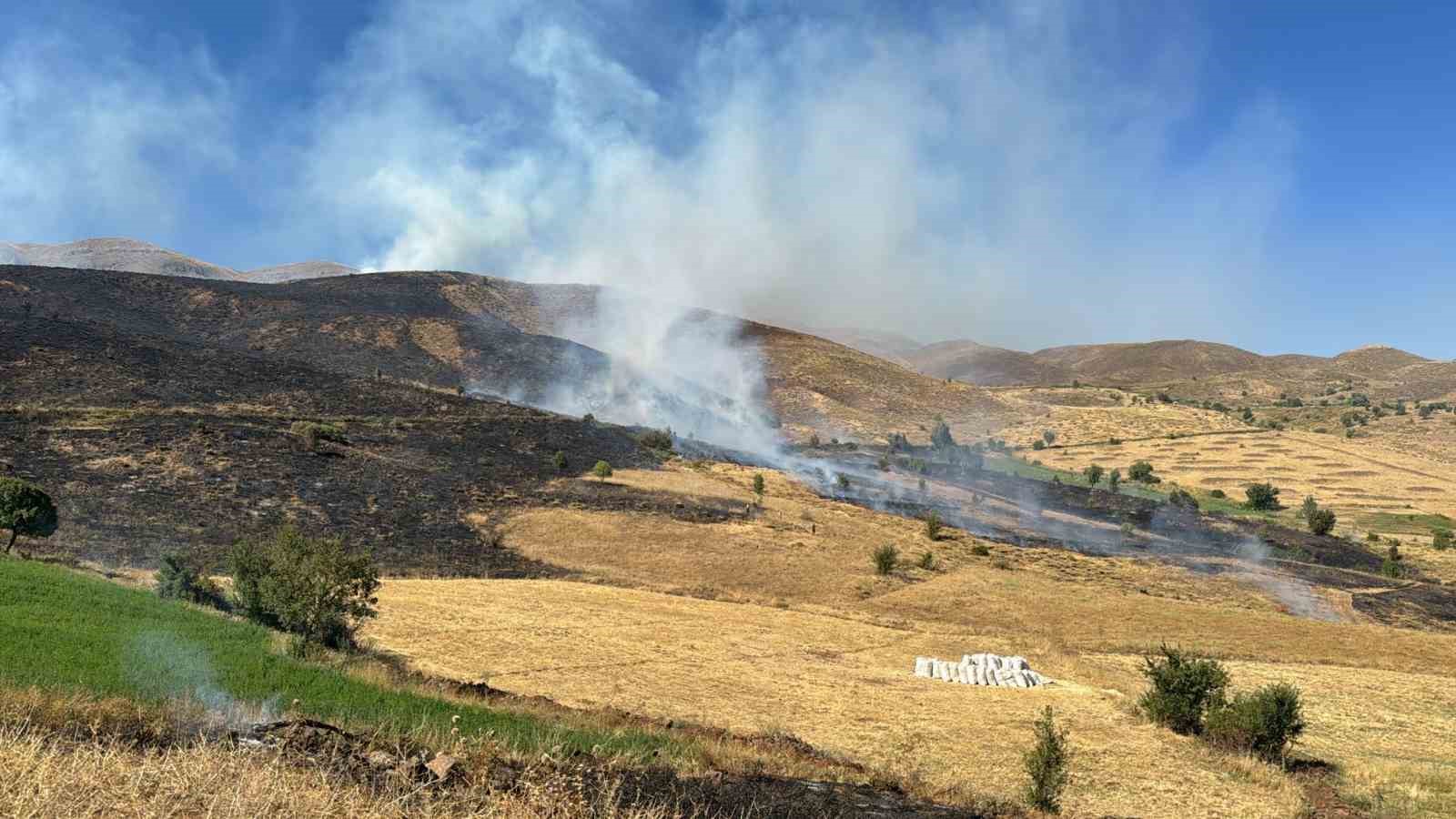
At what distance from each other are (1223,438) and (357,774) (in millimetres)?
132065

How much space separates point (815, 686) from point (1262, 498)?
80.1 m

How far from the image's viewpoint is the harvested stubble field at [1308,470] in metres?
86.3

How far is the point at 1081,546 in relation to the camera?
2432 inches

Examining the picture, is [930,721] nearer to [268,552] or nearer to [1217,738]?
[1217,738]

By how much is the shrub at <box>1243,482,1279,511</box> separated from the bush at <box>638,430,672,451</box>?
58.7m

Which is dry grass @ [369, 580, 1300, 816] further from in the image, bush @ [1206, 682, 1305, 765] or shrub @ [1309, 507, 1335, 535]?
shrub @ [1309, 507, 1335, 535]

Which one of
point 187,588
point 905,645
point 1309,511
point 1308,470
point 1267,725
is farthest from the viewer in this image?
point 1308,470

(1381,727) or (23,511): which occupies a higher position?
(23,511)

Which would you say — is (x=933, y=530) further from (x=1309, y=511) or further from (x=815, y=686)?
(x=1309, y=511)

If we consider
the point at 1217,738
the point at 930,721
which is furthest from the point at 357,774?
the point at 1217,738

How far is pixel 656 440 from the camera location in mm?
82562

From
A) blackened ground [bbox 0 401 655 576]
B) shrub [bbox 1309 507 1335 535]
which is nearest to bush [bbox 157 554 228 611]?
blackened ground [bbox 0 401 655 576]

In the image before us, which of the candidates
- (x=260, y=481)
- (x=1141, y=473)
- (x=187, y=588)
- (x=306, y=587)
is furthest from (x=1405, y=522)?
(x=187, y=588)

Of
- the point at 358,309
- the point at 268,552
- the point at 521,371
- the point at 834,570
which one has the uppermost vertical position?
the point at 358,309
